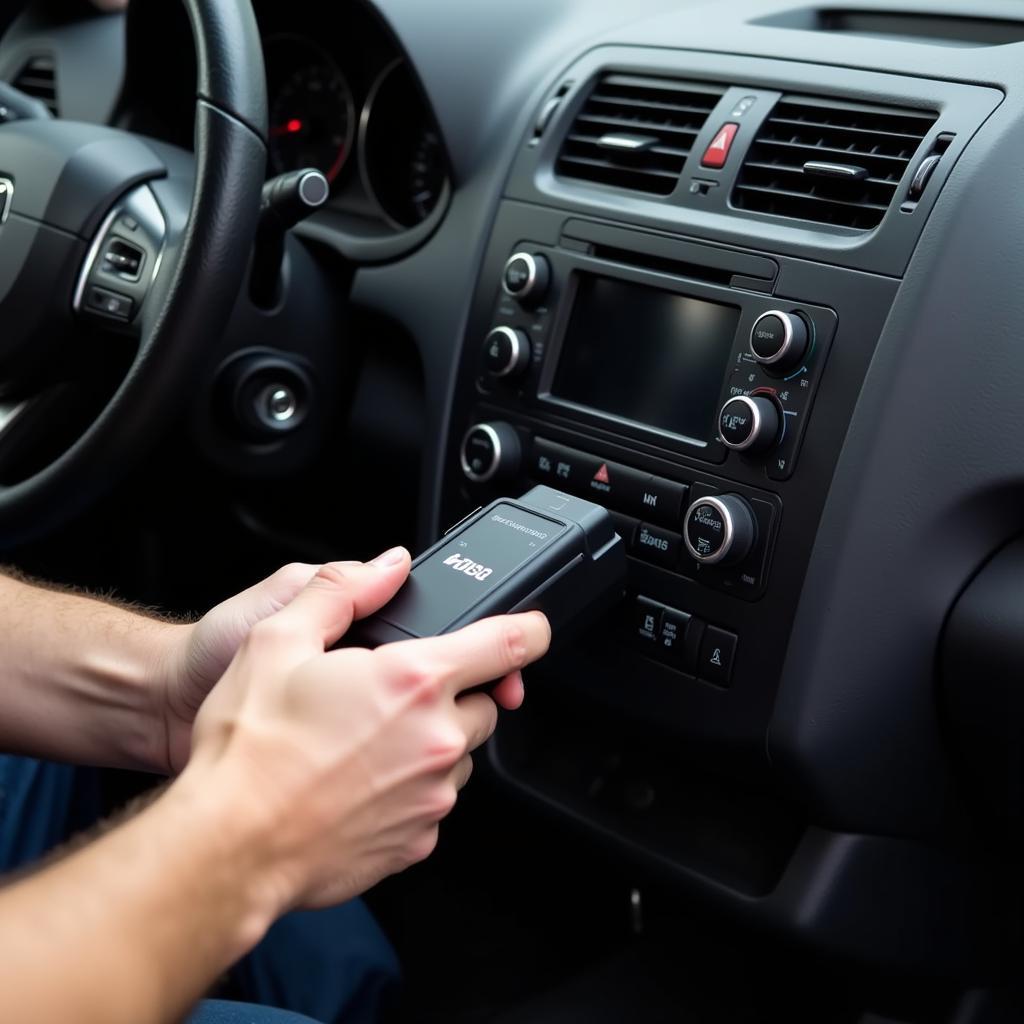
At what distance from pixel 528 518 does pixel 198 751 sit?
0.37m

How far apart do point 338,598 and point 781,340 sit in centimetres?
43

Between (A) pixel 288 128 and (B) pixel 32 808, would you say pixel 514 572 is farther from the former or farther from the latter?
(A) pixel 288 128

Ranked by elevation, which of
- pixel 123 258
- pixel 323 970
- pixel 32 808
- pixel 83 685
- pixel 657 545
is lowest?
pixel 323 970

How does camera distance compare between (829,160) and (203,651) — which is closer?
(203,651)

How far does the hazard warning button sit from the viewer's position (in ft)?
3.95

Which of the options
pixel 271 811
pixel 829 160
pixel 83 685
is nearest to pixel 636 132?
pixel 829 160

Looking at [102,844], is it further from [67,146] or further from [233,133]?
[67,146]

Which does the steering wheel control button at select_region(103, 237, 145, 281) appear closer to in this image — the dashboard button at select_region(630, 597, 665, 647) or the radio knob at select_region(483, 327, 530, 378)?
the radio knob at select_region(483, 327, 530, 378)

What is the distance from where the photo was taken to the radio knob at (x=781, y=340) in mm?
1082

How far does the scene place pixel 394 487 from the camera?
164 centimetres

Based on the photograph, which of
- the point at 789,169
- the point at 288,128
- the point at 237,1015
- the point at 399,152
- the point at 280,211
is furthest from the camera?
the point at 288,128

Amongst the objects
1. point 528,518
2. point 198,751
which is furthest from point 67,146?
point 198,751

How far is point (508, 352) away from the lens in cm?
131

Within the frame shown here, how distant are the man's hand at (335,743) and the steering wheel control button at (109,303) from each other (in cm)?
56
